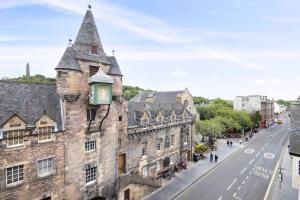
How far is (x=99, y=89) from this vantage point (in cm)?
2228

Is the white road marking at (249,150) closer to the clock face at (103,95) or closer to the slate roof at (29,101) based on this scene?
the clock face at (103,95)

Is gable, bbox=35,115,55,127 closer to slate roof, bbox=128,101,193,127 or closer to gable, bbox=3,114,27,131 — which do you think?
gable, bbox=3,114,27,131

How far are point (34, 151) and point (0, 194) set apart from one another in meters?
3.47

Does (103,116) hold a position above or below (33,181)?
above

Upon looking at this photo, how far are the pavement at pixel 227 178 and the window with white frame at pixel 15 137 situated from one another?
16088 mm

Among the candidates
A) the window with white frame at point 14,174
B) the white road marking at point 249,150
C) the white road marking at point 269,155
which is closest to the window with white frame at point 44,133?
the window with white frame at point 14,174

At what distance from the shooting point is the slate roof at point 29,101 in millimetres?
18033

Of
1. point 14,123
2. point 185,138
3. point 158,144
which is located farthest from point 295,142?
point 14,123

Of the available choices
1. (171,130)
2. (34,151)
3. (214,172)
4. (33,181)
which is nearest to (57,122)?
(34,151)

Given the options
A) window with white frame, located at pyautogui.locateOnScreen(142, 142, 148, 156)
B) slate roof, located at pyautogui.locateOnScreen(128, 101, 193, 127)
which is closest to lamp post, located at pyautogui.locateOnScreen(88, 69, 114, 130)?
slate roof, located at pyautogui.locateOnScreen(128, 101, 193, 127)

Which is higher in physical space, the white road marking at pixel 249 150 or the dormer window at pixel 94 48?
the dormer window at pixel 94 48

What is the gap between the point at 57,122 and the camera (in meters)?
20.3

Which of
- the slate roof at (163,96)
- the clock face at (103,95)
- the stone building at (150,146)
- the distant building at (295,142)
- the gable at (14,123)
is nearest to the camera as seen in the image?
the gable at (14,123)

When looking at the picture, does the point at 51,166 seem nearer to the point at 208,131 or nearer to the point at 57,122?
the point at 57,122
